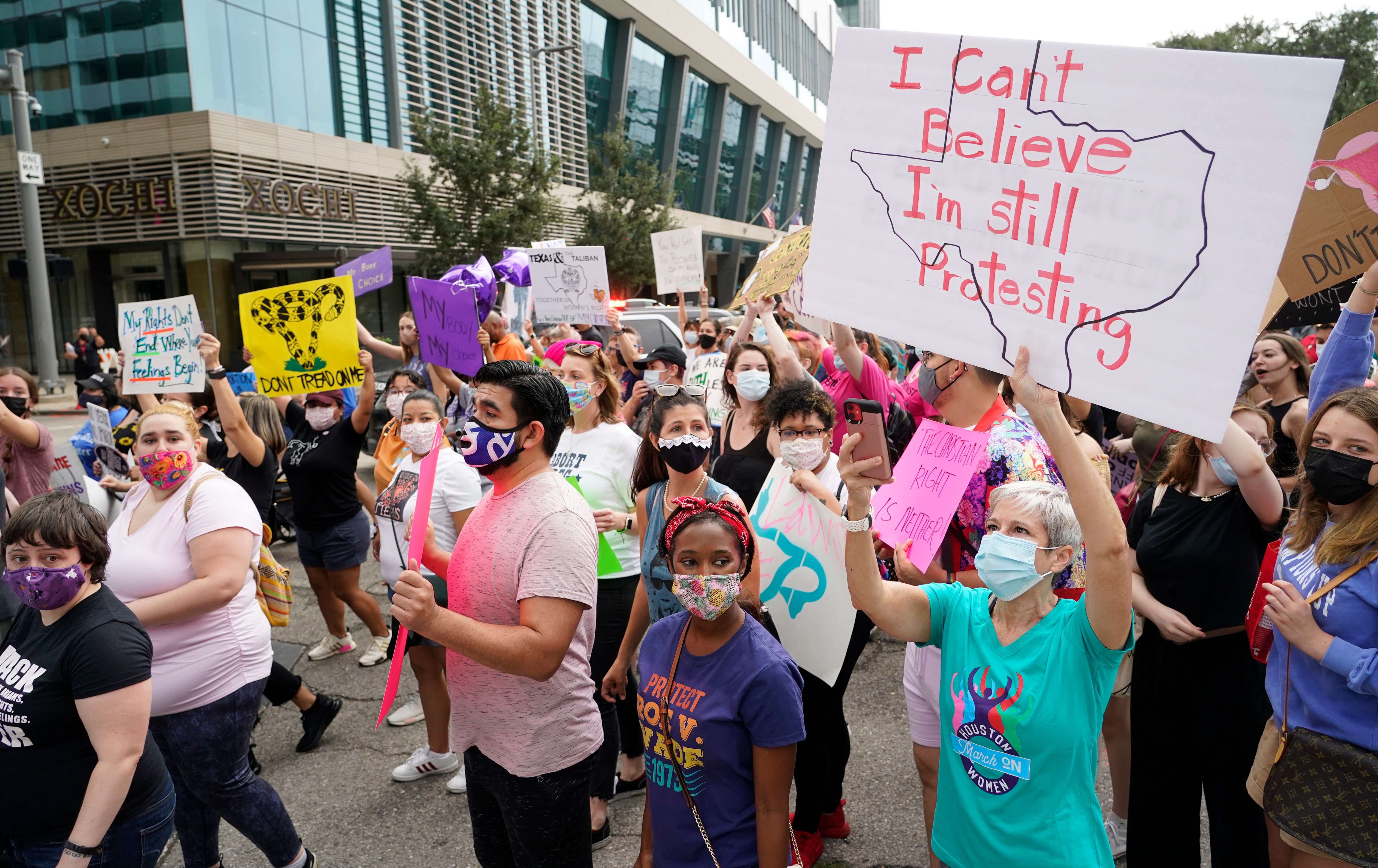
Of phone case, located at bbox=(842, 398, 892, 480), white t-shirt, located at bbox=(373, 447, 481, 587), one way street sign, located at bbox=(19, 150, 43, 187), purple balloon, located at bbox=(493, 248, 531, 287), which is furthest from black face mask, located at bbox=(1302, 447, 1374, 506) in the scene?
one way street sign, located at bbox=(19, 150, 43, 187)

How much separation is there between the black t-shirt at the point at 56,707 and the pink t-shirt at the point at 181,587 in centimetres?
58

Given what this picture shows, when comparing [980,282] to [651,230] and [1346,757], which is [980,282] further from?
[651,230]

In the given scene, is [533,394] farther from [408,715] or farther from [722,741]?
[408,715]

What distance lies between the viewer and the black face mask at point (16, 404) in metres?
5.77

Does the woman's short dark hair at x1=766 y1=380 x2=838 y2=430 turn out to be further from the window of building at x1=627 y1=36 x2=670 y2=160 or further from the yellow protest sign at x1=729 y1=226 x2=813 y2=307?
the window of building at x1=627 y1=36 x2=670 y2=160

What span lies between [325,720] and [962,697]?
3.89m

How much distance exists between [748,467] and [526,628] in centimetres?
219

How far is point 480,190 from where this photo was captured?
70.1 ft

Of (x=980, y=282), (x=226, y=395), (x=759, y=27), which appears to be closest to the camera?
(x=980, y=282)

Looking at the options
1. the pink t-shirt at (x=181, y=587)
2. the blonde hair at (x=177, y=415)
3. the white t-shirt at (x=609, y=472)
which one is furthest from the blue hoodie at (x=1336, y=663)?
the blonde hair at (x=177, y=415)

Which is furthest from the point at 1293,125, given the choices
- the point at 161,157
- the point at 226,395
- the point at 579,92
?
the point at 579,92

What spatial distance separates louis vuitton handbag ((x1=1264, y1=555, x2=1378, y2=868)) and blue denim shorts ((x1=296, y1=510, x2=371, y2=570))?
5.02 m

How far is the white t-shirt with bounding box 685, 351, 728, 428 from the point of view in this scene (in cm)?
629

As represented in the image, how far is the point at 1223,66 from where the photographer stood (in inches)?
65.3
